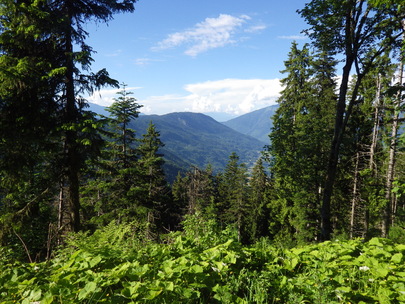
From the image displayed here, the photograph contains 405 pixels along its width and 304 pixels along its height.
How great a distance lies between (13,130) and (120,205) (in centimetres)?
1068

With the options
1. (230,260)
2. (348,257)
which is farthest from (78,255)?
(348,257)

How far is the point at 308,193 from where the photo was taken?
12766mm

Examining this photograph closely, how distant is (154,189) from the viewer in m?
22.1

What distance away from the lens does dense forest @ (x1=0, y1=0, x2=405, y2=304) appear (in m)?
2.18

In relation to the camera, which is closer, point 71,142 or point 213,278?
point 213,278

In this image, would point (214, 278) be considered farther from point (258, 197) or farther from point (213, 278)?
point (258, 197)

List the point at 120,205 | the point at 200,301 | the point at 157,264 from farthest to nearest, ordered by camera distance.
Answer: the point at 120,205, the point at 157,264, the point at 200,301

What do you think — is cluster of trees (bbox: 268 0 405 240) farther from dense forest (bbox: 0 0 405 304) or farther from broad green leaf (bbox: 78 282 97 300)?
broad green leaf (bbox: 78 282 97 300)

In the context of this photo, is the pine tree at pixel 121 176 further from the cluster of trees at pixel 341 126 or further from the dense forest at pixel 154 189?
the cluster of trees at pixel 341 126

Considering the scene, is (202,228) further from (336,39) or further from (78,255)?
(336,39)

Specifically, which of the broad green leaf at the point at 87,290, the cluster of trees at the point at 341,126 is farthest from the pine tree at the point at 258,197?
the broad green leaf at the point at 87,290

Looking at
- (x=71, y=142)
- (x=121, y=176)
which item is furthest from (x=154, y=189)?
(x=71, y=142)

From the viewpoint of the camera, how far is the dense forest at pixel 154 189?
218 centimetres

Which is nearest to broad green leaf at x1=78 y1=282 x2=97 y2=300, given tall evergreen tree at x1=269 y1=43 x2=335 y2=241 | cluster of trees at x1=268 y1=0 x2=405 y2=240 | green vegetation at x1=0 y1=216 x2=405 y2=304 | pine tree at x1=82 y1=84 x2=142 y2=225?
green vegetation at x1=0 y1=216 x2=405 y2=304
